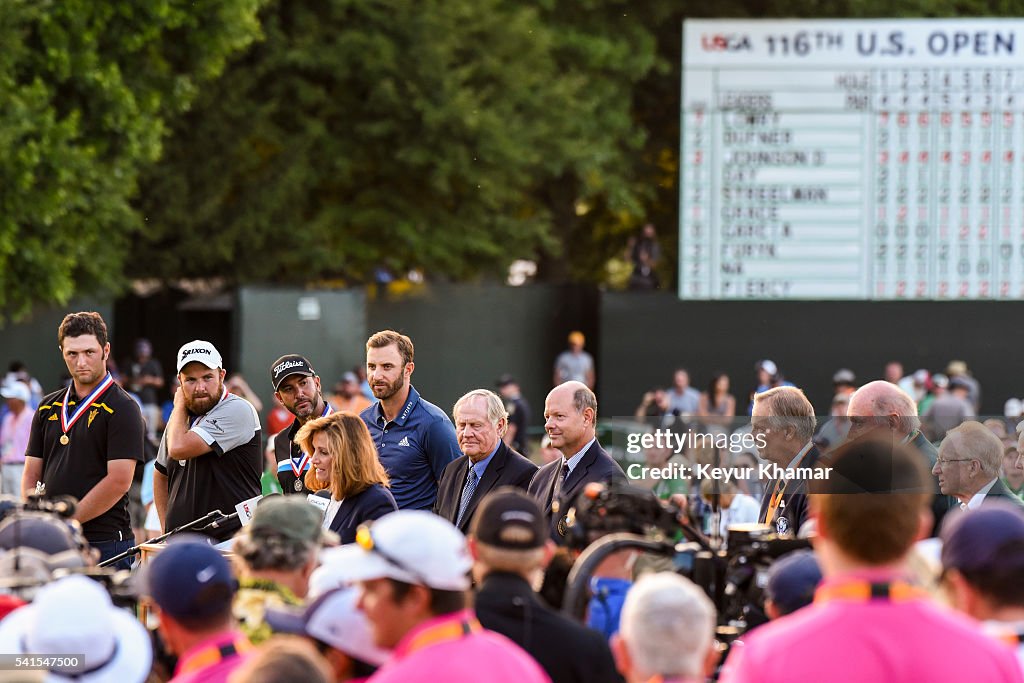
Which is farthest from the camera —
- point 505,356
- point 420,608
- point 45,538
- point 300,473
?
point 505,356

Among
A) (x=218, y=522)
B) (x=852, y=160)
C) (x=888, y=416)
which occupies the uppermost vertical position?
(x=852, y=160)

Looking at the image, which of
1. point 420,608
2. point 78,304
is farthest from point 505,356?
point 420,608

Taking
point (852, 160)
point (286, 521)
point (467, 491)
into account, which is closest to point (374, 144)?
point (852, 160)

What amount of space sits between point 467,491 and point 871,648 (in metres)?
4.16

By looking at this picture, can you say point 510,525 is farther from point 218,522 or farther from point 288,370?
point 288,370

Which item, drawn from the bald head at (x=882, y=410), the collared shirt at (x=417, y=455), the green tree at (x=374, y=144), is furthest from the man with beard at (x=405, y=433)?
the green tree at (x=374, y=144)

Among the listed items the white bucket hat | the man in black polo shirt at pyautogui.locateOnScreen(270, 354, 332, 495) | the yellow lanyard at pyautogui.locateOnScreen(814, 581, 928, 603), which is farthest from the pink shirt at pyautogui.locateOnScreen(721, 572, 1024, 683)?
the man in black polo shirt at pyautogui.locateOnScreen(270, 354, 332, 495)

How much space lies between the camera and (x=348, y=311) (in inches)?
858

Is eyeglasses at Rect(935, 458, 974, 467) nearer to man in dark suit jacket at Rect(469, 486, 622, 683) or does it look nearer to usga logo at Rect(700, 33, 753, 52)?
man in dark suit jacket at Rect(469, 486, 622, 683)

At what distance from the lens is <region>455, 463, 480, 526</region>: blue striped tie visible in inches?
280

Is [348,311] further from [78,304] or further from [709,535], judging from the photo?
[709,535]

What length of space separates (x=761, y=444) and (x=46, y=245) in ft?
44.0

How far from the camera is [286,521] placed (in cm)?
444

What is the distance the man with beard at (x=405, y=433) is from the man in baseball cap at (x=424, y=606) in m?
→ 3.87
